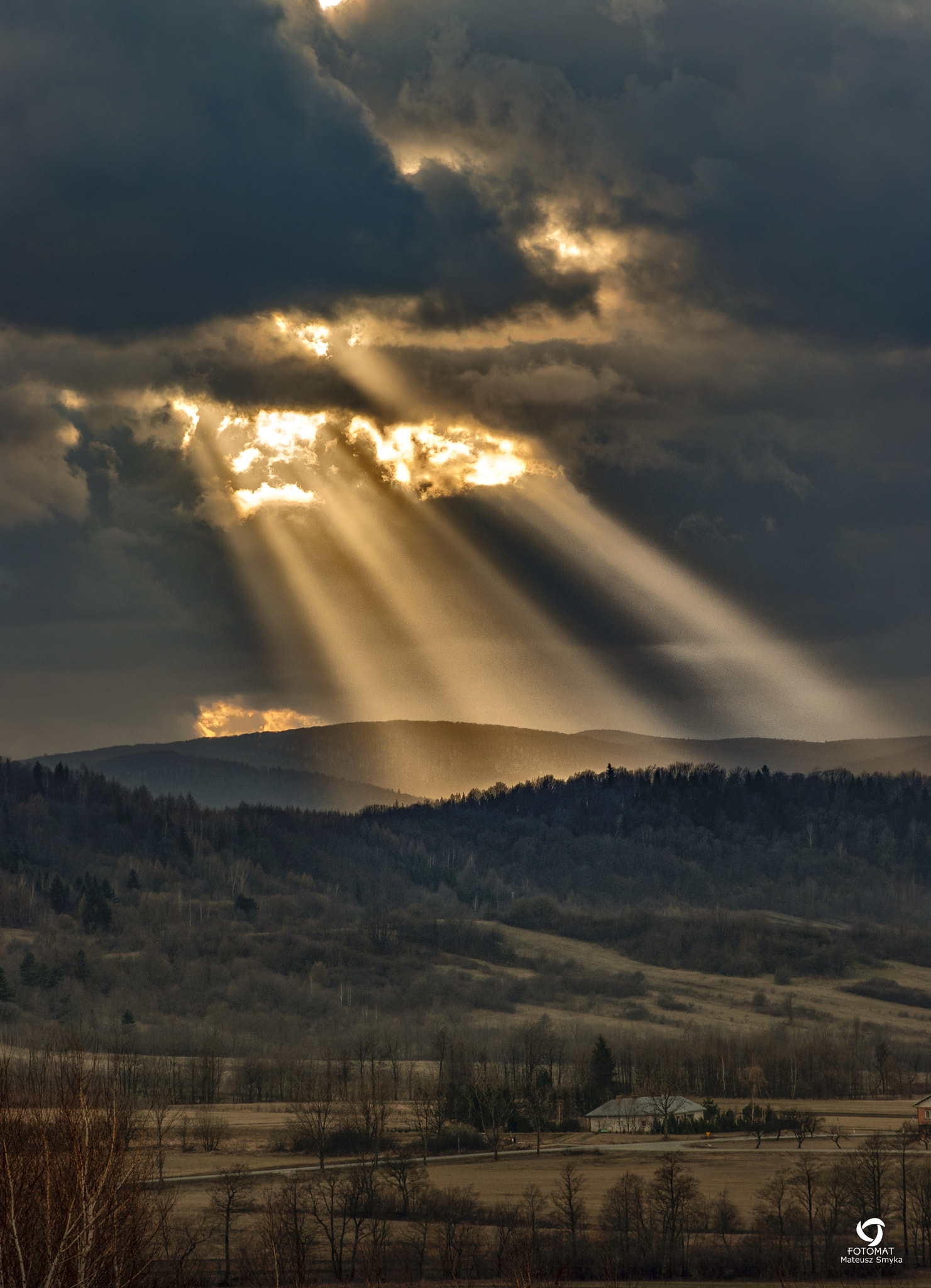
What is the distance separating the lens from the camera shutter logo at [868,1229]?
12544cm

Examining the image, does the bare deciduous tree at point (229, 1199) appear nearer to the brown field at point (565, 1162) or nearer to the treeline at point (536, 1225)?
the treeline at point (536, 1225)

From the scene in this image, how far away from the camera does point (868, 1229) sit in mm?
129125

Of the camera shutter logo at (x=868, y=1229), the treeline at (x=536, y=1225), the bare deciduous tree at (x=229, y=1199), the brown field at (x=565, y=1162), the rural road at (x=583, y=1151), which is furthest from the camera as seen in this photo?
the rural road at (x=583, y=1151)

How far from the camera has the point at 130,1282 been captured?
54312mm

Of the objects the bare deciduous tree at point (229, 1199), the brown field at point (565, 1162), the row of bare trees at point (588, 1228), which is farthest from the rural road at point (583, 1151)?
the row of bare trees at point (588, 1228)

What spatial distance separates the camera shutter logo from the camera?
125 m

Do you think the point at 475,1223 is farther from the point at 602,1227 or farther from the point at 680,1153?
the point at 680,1153

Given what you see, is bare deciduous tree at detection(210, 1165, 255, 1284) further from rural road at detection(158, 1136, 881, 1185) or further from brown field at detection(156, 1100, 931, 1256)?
rural road at detection(158, 1136, 881, 1185)

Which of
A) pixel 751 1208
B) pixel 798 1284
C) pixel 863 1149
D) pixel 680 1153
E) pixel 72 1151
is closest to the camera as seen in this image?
pixel 72 1151

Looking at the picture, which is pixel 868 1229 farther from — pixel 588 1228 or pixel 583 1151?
pixel 583 1151

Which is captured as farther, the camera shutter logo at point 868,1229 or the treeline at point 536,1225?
the camera shutter logo at point 868,1229

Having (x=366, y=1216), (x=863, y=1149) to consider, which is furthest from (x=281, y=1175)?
(x=863, y=1149)

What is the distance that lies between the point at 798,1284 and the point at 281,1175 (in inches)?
3249

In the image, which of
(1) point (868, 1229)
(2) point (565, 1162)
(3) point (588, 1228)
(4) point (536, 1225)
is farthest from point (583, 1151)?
(1) point (868, 1229)
